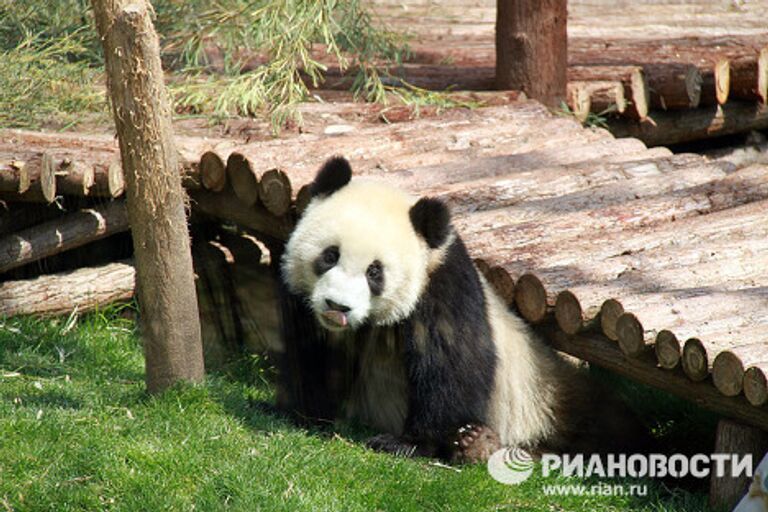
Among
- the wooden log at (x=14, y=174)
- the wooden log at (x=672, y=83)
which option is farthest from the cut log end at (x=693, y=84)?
the wooden log at (x=14, y=174)

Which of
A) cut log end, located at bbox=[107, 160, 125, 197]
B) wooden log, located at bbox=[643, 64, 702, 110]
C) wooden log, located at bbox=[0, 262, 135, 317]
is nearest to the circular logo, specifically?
cut log end, located at bbox=[107, 160, 125, 197]

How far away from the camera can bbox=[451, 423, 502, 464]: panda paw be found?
5.10 meters

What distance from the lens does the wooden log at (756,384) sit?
14.9ft

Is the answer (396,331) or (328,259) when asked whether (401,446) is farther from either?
(328,259)

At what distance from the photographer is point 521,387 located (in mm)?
5574

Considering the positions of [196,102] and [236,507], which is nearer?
[236,507]

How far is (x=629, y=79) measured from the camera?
8680 millimetres

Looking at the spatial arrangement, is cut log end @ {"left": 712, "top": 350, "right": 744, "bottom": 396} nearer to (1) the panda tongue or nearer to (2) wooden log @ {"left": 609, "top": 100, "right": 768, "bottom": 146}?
(1) the panda tongue

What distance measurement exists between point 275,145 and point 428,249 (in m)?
1.72

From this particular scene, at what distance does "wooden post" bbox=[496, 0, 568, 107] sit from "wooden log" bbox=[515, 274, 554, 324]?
2.91 meters

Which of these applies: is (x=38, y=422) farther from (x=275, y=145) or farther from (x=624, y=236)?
(x=624, y=236)

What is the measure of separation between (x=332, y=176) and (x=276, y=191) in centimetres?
98

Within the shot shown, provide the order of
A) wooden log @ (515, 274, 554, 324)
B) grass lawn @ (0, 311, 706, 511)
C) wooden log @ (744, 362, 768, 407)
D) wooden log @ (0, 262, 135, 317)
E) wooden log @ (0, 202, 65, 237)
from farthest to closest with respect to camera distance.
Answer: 1. wooden log @ (0, 202, 65, 237)
2. wooden log @ (0, 262, 135, 317)
3. wooden log @ (515, 274, 554, 324)
4. wooden log @ (744, 362, 768, 407)
5. grass lawn @ (0, 311, 706, 511)

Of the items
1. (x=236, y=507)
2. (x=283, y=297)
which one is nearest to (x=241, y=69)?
(x=283, y=297)
